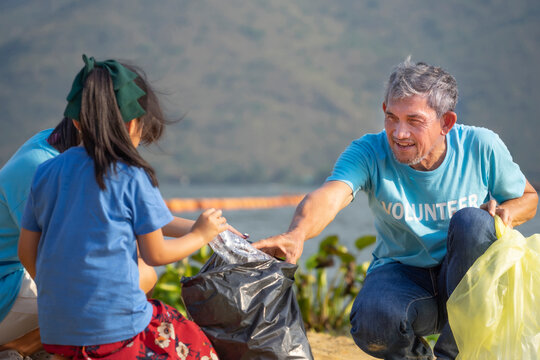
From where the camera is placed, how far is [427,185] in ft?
9.21

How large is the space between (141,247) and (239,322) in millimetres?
518

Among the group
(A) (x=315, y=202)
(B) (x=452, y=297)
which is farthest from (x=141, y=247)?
(B) (x=452, y=297)

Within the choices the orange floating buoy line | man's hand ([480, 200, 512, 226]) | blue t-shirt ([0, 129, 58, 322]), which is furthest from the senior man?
the orange floating buoy line

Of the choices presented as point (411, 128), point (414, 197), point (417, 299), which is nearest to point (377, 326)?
point (417, 299)

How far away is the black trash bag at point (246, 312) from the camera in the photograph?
2.25m

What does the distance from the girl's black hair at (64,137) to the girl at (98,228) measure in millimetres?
495

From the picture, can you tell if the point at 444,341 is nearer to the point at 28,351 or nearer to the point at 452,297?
the point at 452,297

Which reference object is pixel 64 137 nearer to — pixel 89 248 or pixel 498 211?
pixel 89 248

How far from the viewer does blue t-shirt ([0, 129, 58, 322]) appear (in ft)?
7.97

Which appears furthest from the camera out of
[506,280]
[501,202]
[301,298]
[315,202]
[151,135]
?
[301,298]

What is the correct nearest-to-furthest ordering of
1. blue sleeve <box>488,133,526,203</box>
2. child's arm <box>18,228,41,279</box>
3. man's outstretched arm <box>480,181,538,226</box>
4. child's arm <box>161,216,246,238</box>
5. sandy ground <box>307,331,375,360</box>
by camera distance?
1. child's arm <box>18,228,41,279</box>
2. child's arm <box>161,216,246,238</box>
3. man's outstretched arm <box>480,181,538,226</box>
4. blue sleeve <box>488,133,526,203</box>
5. sandy ground <box>307,331,375,360</box>

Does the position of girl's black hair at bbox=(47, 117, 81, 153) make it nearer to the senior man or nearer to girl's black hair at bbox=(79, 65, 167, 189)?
girl's black hair at bbox=(79, 65, 167, 189)

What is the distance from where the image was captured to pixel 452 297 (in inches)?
93.7

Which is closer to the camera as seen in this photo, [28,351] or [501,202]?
[28,351]
